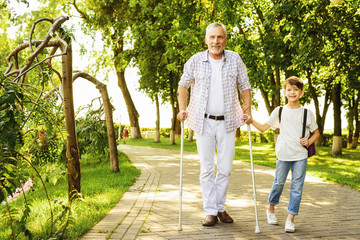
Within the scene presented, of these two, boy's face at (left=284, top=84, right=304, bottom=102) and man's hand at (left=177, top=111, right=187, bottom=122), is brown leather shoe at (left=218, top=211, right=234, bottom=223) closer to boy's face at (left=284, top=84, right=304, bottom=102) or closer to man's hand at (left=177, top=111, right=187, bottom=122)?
man's hand at (left=177, top=111, right=187, bottom=122)

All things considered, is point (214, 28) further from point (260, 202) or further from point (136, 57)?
point (136, 57)

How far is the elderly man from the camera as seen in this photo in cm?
503

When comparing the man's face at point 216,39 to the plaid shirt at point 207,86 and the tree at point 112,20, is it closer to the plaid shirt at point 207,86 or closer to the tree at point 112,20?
the plaid shirt at point 207,86

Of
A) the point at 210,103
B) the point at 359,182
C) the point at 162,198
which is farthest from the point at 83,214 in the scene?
the point at 359,182

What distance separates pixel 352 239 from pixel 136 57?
2275cm

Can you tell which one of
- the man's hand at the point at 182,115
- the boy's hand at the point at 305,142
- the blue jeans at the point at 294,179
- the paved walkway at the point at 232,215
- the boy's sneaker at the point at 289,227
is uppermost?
the man's hand at the point at 182,115

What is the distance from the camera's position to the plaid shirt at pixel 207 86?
5.03 metres

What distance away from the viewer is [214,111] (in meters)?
5.05

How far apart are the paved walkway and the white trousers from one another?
11.3 inches

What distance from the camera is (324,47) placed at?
14.4 m

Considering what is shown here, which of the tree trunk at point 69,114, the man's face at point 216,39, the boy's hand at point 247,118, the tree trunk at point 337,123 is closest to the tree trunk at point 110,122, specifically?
the tree trunk at point 69,114

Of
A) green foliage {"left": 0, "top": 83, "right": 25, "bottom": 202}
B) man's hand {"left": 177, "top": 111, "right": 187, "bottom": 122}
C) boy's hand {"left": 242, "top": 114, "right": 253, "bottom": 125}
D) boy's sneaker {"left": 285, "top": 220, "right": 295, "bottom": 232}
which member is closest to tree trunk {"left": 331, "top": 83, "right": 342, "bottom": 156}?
boy's hand {"left": 242, "top": 114, "right": 253, "bottom": 125}

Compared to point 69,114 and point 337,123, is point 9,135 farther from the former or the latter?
point 337,123

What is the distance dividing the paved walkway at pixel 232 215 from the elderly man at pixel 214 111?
0.37 meters
